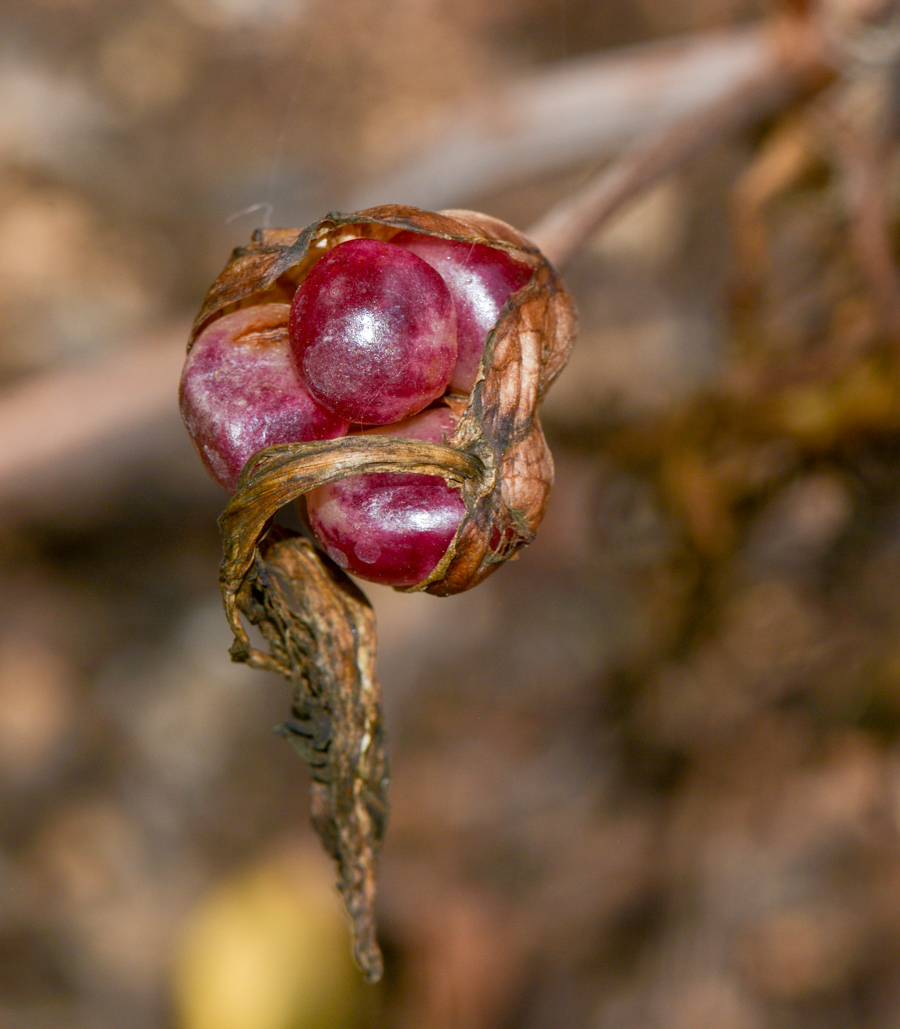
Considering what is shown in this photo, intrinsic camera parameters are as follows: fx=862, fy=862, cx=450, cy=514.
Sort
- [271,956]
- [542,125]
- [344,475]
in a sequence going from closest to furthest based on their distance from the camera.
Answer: [344,475] → [542,125] → [271,956]

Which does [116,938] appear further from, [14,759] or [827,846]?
[827,846]

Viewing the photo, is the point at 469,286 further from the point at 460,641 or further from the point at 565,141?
the point at 460,641

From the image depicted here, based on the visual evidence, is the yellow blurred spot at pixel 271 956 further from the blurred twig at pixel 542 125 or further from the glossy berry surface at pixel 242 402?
the glossy berry surface at pixel 242 402

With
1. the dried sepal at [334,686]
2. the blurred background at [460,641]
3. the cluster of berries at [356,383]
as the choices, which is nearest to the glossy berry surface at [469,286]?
the cluster of berries at [356,383]

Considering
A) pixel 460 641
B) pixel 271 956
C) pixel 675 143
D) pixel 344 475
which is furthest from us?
pixel 460 641

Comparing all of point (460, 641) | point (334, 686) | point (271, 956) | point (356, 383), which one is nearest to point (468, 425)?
point (356, 383)

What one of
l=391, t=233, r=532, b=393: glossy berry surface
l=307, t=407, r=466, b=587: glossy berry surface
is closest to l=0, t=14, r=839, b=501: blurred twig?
l=391, t=233, r=532, b=393: glossy berry surface
